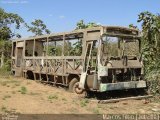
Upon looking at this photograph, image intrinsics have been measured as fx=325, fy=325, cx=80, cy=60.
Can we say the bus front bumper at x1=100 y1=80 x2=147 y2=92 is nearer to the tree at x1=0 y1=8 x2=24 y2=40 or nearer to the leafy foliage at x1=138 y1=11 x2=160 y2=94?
the leafy foliage at x1=138 y1=11 x2=160 y2=94

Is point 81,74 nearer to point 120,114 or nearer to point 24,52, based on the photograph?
point 120,114

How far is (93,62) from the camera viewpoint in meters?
12.5

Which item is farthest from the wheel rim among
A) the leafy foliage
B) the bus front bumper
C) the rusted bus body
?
the leafy foliage

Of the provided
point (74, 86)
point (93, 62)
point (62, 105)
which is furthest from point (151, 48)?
point (62, 105)

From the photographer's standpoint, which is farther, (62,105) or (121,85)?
(121,85)

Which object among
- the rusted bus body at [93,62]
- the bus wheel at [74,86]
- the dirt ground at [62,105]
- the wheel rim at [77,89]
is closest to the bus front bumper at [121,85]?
the rusted bus body at [93,62]

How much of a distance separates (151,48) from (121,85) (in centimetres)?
296

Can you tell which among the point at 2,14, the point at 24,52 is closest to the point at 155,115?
the point at 24,52

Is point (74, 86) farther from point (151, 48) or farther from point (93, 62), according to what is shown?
point (151, 48)

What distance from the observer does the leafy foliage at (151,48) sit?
12.6 m

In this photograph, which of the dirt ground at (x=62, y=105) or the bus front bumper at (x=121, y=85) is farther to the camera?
the bus front bumper at (x=121, y=85)

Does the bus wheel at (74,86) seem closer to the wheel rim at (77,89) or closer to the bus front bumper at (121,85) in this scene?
the wheel rim at (77,89)

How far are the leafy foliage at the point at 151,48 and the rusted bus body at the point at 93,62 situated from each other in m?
0.49

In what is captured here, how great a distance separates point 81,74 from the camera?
11.8 meters
